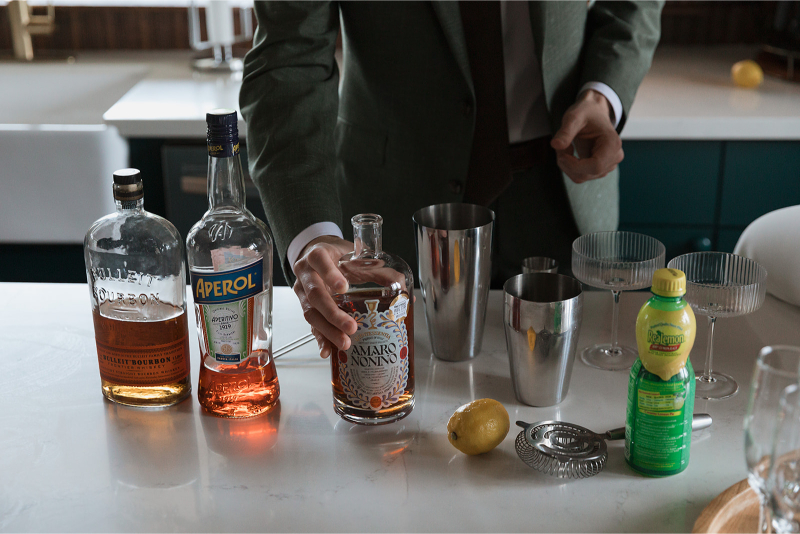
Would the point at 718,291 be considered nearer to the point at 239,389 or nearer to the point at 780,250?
the point at 780,250

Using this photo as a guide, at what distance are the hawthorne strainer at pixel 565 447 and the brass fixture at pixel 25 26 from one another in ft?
7.05

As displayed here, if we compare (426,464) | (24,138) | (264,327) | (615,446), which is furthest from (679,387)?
(24,138)

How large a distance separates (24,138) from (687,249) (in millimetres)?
1632

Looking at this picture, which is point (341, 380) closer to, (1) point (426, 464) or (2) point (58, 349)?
(1) point (426, 464)

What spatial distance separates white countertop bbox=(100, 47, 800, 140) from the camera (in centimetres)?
177

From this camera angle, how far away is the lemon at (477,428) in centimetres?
73

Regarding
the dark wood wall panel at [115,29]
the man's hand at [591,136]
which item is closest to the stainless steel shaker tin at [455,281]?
the man's hand at [591,136]

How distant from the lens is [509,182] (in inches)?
51.0

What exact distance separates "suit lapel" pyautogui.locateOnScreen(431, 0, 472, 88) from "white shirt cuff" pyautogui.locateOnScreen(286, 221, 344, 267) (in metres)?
0.38

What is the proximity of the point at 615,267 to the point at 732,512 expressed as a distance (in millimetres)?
319

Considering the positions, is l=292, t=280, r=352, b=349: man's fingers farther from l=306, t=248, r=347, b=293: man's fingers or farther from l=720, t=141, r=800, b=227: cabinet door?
l=720, t=141, r=800, b=227: cabinet door

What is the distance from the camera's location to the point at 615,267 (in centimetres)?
90

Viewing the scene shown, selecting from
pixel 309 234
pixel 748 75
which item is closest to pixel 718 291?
pixel 309 234

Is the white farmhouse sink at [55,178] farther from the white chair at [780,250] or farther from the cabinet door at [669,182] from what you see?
the white chair at [780,250]
